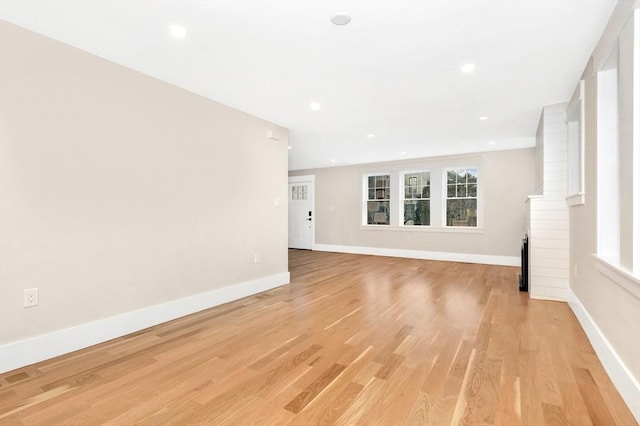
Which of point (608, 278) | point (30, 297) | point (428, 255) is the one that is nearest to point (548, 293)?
point (608, 278)

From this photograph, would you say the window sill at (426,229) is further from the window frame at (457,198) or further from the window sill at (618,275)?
the window sill at (618,275)

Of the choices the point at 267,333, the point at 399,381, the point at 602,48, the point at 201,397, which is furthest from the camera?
the point at 267,333

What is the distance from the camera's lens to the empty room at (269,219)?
71.6 inches

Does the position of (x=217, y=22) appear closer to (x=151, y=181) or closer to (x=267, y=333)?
(x=151, y=181)

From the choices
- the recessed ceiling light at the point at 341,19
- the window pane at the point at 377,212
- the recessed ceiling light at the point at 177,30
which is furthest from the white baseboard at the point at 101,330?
the window pane at the point at 377,212

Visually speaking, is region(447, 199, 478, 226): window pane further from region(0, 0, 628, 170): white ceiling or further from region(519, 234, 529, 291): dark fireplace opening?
region(0, 0, 628, 170): white ceiling

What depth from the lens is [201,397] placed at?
1812mm

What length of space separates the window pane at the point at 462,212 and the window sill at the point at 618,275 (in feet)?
14.6

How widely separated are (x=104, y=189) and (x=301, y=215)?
6.56 metres

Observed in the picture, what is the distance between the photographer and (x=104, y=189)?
8.76ft

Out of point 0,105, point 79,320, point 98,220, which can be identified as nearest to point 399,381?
point 79,320

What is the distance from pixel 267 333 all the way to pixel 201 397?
993mm

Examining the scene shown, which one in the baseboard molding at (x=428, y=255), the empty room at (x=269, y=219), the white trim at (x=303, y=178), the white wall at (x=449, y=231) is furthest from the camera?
the white trim at (x=303, y=178)

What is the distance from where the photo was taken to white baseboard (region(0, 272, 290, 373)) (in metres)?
2.18
